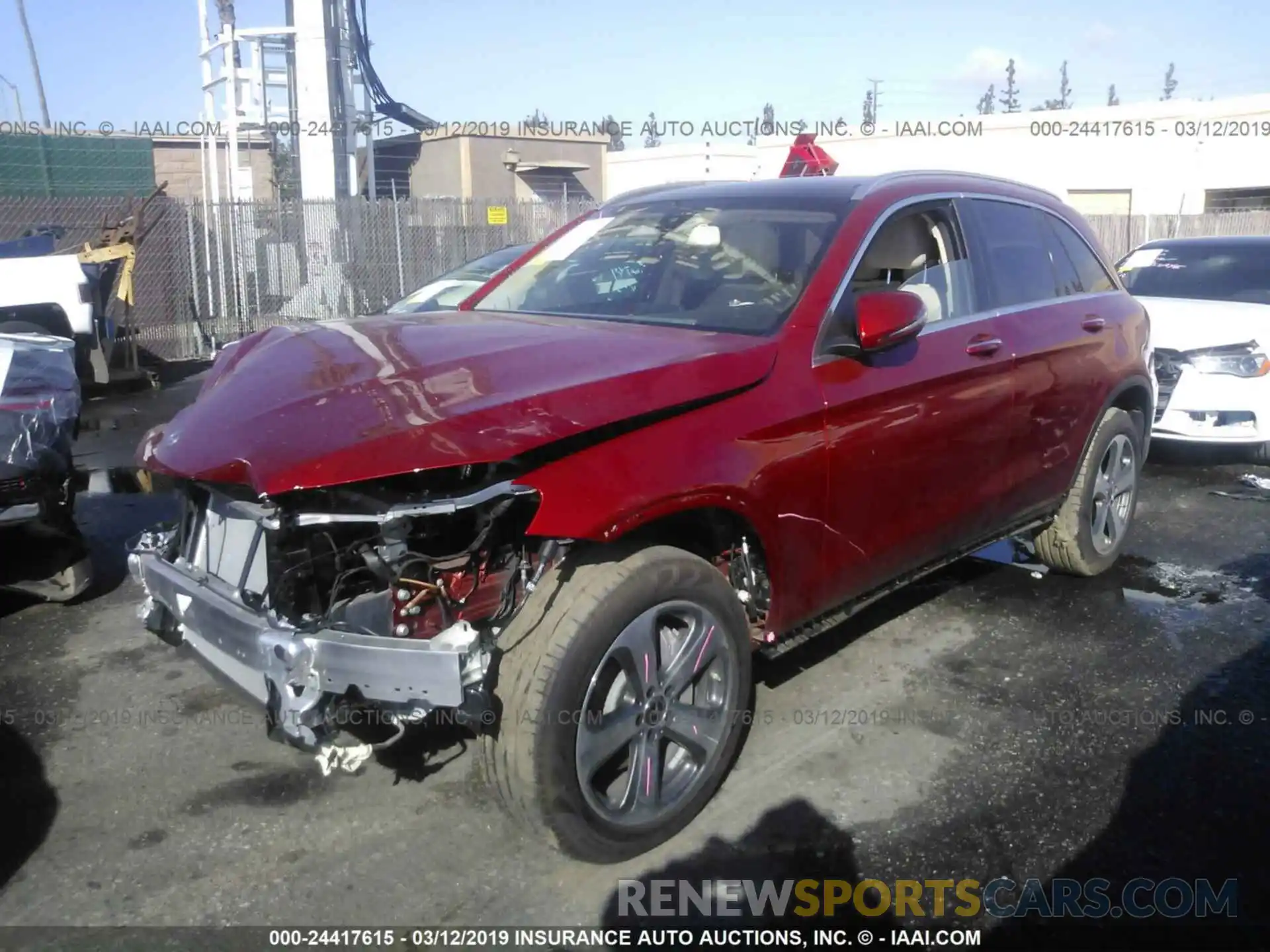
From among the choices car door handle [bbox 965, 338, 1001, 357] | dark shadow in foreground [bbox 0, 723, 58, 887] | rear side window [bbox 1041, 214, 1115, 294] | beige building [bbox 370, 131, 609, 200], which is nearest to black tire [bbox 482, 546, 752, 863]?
dark shadow in foreground [bbox 0, 723, 58, 887]

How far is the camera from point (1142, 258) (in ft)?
31.0

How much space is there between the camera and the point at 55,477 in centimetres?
487

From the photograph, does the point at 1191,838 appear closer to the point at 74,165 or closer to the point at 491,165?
the point at 74,165

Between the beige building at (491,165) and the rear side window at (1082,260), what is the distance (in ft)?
88.3

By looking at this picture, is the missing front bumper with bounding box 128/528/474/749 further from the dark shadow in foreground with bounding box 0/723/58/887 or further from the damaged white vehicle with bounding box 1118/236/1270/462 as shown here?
the damaged white vehicle with bounding box 1118/236/1270/462

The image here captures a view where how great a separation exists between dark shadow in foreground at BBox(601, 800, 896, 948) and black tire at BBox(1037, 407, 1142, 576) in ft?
8.22

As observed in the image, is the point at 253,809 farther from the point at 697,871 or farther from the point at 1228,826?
the point at 1228,826

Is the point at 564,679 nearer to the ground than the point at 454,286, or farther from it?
nearer to the ground

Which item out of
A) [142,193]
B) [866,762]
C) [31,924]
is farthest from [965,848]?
[142,193]

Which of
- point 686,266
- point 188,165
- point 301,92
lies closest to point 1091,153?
point 301,92

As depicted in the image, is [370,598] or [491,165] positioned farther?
[491,165]

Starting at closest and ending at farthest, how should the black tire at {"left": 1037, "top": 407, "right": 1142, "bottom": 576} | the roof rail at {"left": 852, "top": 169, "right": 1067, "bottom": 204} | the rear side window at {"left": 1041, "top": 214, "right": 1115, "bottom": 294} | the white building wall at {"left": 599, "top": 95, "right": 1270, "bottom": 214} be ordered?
the roof rail at {"left": 852, "top": 169, "right": 1067, "bottom": 204}
the rear side window at {"left": 1041, "top": 214, "right": 1115, "bottom": 294}
the black tire at {"left": 1037, "top": 407, "right": 1142, "bottom": 576}
the white building wall at {"left": 599, "top": 95, "right": 1270, "bottom": 214}

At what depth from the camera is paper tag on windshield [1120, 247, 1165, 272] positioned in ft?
30.6

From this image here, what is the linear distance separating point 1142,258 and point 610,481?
8102mm
